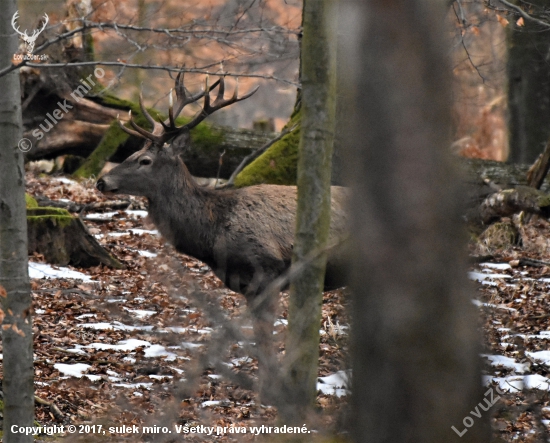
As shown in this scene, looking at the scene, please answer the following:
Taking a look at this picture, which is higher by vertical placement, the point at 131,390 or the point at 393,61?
the point at 393,61

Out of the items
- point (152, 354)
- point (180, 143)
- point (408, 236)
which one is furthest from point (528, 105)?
point (408, 236)

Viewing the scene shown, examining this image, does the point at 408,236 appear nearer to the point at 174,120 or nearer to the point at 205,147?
the point at 174,120

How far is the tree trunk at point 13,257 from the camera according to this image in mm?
4145

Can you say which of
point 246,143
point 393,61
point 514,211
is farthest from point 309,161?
point 246,143

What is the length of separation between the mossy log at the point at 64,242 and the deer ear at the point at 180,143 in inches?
79.1

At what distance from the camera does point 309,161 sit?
171 inches

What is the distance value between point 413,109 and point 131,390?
4.40 m

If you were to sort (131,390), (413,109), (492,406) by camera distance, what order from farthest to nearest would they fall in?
(131,390) < (492,406) < (413,109)

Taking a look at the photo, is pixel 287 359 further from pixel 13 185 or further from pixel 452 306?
pixel 13 185

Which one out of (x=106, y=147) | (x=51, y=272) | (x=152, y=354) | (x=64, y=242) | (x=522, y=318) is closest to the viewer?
(x=152, y=354)

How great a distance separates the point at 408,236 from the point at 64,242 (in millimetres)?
8147

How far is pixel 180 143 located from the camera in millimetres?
8117

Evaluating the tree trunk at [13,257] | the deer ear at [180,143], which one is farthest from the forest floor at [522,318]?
the deer ear at [180,143]

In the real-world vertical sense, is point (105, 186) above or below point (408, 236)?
below
